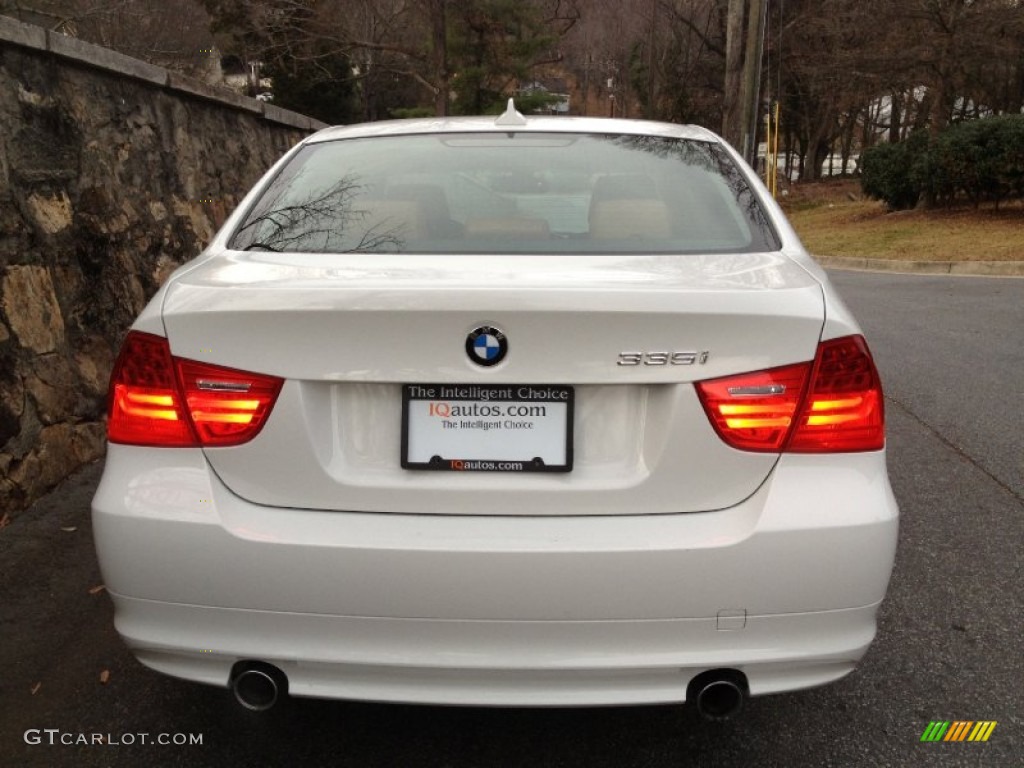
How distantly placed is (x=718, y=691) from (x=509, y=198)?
58.3 inches

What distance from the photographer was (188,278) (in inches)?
83.3

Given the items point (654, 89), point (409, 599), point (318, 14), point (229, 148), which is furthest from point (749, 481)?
point (654, 89)

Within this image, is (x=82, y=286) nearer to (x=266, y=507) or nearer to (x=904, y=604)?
(x=266, y=507)

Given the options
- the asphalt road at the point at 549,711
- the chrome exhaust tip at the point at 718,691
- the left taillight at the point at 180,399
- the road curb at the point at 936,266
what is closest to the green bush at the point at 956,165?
the road curb at the point at 936,266

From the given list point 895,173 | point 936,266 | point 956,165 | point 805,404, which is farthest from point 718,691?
point 895,173

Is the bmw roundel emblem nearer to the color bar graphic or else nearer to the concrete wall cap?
the color bar graphic

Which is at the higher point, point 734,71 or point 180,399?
point 734,71

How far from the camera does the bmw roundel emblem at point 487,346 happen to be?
5.98 feet

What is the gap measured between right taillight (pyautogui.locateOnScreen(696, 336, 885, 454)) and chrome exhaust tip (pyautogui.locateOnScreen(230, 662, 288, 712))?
110cm

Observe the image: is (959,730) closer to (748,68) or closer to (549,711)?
(549,711)

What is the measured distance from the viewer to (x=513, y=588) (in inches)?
72.4

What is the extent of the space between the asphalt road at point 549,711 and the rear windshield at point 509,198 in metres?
1.27

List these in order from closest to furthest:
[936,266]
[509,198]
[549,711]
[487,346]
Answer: [487,346] → [549,711] → [509,198] → [936,266]

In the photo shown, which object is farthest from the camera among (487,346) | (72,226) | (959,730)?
(72,226)
